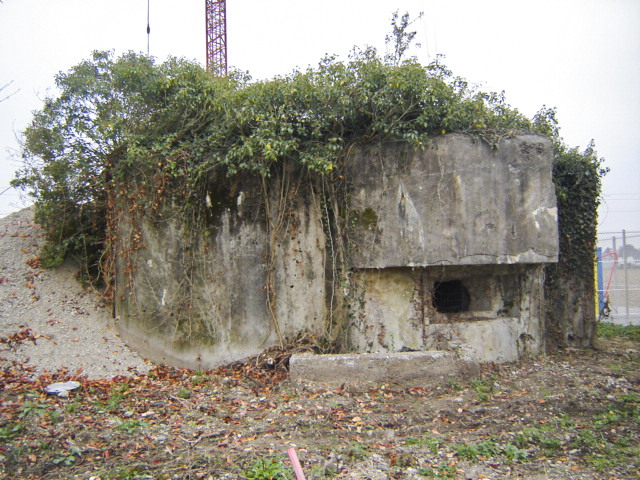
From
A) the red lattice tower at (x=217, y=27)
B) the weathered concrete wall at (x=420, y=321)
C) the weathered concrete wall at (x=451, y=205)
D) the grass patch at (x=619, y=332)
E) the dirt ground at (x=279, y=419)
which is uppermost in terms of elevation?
the red lattice tower at (x=217, y=27)

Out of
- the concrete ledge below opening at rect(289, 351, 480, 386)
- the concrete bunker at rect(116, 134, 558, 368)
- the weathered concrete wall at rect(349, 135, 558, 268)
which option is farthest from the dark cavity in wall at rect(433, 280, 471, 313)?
the concrete ledge below opening at rect(289, 351, 480, 386)

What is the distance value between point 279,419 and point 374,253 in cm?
302

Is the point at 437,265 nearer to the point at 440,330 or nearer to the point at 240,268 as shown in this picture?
the point at 440,330

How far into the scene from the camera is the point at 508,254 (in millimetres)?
7453

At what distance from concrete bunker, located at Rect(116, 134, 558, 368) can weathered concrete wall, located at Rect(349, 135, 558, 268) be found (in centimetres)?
2

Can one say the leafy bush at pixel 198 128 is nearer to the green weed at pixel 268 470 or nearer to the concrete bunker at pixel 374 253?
the concrete bunker at pixel 374 253

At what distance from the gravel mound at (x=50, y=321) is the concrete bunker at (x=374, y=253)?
80 cm

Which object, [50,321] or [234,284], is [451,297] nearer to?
[234,284]

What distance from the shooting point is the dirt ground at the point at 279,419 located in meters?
4.27

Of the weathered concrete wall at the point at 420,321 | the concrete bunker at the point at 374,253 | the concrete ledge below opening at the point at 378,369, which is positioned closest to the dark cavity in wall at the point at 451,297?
the weathered concrete wall at the point at 420,321

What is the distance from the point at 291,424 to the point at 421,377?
2104mm

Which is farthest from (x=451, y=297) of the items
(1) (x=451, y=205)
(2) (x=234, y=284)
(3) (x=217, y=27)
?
(3) (x=217, y=27)

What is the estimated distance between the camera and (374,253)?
24.3 ft

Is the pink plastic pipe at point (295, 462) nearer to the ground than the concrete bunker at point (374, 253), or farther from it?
nearer to the ground
